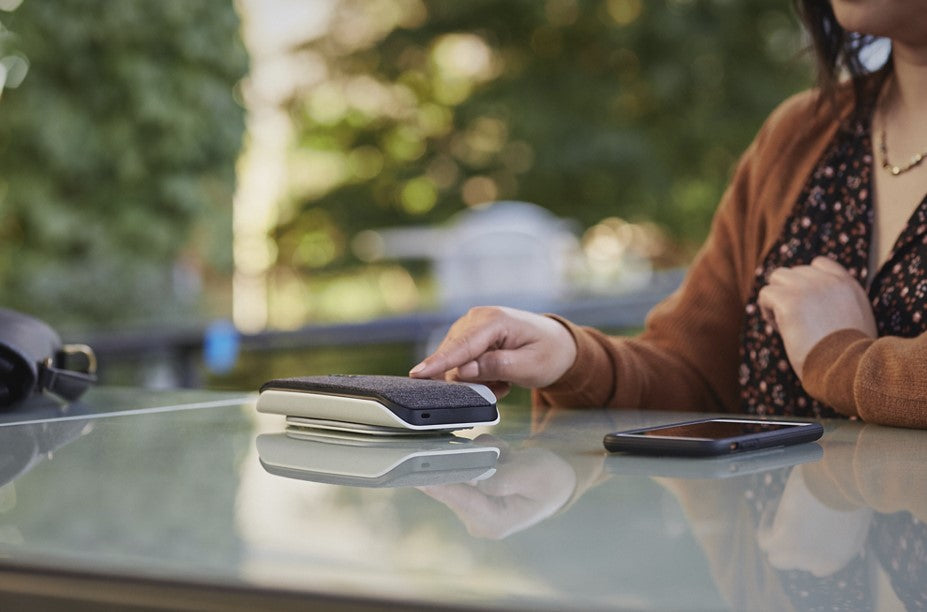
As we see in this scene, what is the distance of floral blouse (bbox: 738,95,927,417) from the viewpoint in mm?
1312

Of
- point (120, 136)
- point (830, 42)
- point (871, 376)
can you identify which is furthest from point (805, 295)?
point (120, 136)

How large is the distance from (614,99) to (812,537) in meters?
10.2

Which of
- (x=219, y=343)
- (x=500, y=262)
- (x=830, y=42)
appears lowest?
(x=500, y=262)

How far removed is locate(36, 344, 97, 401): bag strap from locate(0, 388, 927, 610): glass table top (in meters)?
0.33

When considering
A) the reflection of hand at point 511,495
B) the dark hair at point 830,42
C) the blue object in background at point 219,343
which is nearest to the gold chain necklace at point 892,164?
the dark hair at point 830,42

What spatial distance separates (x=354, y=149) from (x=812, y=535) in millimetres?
11758

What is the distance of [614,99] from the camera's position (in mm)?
10508

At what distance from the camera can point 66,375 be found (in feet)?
4.16

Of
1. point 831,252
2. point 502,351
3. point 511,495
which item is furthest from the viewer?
point 831,252

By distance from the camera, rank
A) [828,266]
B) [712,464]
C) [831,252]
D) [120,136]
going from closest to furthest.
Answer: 1. [712,464]
2. [828,266]
3. [831,252]
4. [120,136]

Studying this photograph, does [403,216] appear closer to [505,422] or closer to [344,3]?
[344,3]

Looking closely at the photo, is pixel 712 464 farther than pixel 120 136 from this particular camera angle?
No

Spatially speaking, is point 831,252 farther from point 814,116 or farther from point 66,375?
point 66,375

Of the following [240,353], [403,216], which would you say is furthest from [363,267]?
[240,353]
